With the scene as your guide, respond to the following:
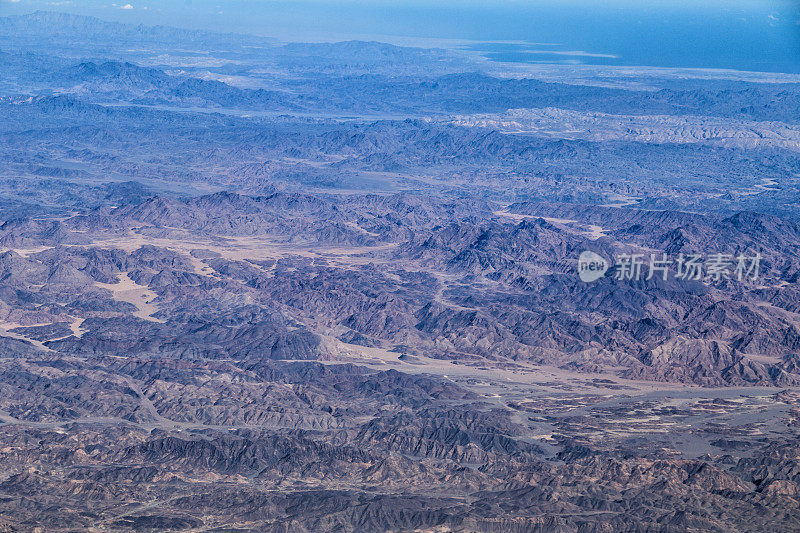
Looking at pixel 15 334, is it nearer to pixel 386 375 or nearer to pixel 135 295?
pixel 135 295

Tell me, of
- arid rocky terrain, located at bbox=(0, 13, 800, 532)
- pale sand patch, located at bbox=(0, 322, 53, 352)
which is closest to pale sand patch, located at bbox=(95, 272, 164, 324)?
arid rocky terrain, located at bbox=(0, 13, 800, 532)

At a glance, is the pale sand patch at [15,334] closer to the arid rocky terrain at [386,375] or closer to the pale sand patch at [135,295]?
the arid rocky terrain at [386,375]

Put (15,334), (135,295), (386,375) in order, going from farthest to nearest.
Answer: (135,295), (15,334), (386,375)

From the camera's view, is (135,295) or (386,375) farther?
(135,295)

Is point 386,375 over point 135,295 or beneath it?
over

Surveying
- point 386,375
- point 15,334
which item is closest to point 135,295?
point 15,334

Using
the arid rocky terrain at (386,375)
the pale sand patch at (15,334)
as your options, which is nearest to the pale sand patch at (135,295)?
the arid rocky terrain at (386,375)

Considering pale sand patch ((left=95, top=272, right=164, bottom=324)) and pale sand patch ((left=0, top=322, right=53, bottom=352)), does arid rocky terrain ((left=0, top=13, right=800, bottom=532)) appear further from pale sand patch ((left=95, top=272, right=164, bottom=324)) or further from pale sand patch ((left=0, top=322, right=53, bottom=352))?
pale sand patch ((left=95, top=272, right=164, bottom=324))

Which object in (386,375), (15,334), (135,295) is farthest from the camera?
(135,295)
